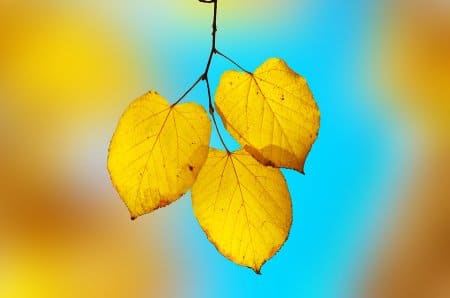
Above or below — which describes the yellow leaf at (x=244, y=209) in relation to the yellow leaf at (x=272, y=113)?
below

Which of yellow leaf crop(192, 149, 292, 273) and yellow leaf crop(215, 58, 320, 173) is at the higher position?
yellow leaf crop(215, 58, 320, 173)

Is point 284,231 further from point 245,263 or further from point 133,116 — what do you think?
point 133,116
